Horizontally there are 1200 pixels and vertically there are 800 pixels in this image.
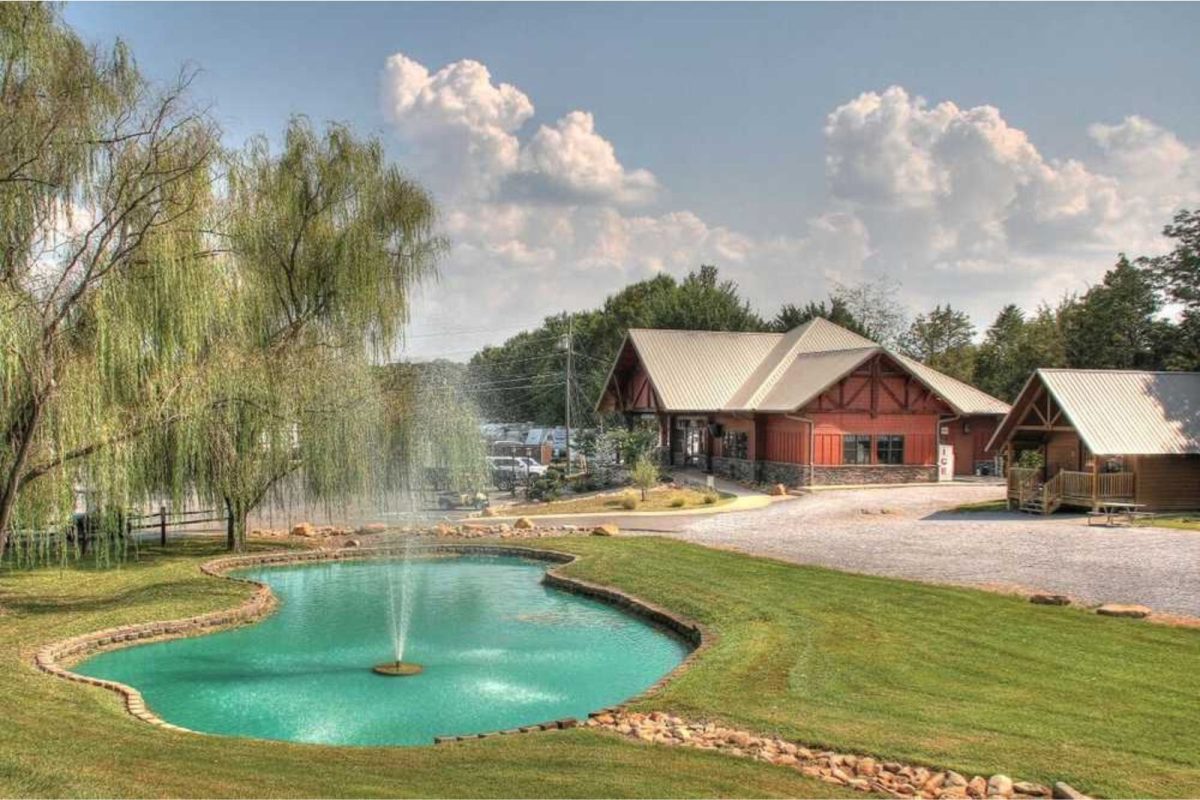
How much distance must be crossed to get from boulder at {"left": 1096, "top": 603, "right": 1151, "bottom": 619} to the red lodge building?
20.2 metres

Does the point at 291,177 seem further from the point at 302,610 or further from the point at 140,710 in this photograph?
the point at 140,710

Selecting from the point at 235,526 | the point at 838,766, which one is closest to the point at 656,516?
the point at 235,526

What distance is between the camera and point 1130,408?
1006 inches

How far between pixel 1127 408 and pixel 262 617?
23420 mm

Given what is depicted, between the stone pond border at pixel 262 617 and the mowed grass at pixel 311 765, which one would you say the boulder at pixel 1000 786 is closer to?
the mowed grass at pixel 311 765

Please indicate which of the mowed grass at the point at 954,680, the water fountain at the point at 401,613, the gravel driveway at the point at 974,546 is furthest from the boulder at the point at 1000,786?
the gravel driveway at the point at 974,546

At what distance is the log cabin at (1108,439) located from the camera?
80.0 feet

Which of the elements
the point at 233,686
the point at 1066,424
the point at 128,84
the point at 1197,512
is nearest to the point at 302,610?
the point at 233,686

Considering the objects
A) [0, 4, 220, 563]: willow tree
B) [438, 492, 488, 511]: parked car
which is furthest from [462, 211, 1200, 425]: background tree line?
[0, 4, 220, 563]: willow tree

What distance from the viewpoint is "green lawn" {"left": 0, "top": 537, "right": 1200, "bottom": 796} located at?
6973 millimetres

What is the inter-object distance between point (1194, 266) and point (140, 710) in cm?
4197

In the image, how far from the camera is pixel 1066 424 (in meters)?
25.6

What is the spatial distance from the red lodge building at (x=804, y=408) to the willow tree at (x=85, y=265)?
24.2m

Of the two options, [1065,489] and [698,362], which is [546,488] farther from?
[1065,489]
